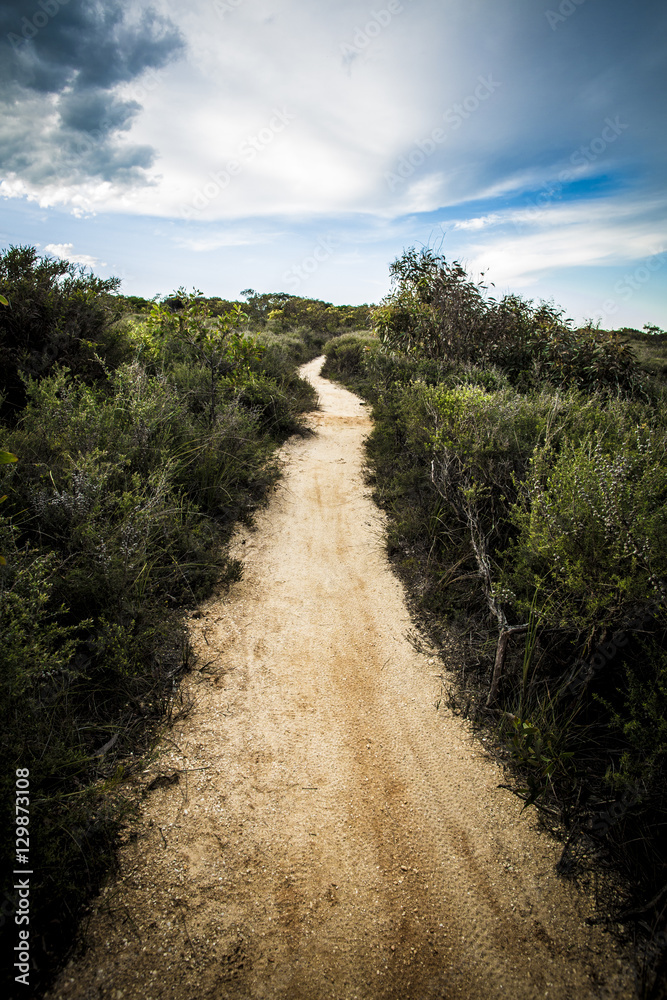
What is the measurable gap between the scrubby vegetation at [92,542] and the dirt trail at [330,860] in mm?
305

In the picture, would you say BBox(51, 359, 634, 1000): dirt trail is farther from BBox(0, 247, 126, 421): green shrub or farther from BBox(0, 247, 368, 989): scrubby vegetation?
BBox(0, 247, 126, 421): green shrub

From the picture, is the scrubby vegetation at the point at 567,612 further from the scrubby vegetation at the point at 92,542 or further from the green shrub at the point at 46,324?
the green shrub at the point at 46,324

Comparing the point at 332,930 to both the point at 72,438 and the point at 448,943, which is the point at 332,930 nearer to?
the point at 448,943

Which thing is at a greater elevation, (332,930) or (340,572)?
(340,572)

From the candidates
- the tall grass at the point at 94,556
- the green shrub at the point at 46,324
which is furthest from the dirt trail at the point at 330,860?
the green shrub at the point at 46,324

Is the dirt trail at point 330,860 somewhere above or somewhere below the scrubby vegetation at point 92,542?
below

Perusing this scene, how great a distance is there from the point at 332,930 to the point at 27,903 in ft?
4.65

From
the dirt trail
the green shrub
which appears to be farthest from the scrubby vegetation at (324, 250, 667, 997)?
the green shrub

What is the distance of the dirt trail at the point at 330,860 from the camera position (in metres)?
1.88

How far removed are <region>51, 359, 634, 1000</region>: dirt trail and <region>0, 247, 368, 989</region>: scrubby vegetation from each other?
0.30 metres

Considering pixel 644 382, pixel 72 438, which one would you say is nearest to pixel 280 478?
pixel 72 438

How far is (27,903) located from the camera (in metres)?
1.81

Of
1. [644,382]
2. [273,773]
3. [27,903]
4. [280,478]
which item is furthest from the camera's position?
[644,382]

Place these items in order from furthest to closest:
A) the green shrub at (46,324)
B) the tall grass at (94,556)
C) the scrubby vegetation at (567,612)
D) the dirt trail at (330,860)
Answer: the green shrub at (46,324) → the scrubby vegetation at (567,612) → the tall grass at (94,556) → the dirt trail at (330,860)
